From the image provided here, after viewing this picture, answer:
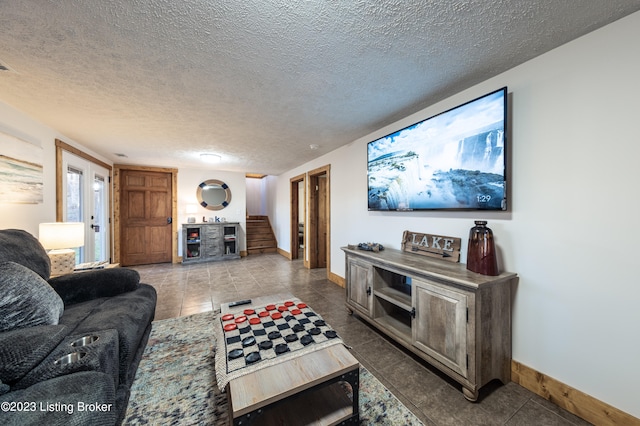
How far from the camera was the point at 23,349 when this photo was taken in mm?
1032

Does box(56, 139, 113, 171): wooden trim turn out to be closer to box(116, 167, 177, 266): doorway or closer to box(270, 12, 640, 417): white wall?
box(116, 167, 177, 266): doorway

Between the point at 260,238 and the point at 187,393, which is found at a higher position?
the point at 260,238

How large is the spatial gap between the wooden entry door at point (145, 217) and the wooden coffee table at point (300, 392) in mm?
5653

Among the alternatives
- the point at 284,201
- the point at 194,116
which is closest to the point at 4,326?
the point at 194,116

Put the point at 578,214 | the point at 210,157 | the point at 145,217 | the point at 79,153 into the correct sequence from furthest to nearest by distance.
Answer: the point at 145,217 < the point at 210,157 < the point at 79,153 < the point at 578,214

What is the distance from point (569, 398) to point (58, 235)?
4.57 m

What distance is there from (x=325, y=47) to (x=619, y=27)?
1658 mm

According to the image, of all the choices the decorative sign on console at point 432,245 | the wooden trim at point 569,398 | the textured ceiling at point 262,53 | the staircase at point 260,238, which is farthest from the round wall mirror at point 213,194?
the wooden trim at point 569,398

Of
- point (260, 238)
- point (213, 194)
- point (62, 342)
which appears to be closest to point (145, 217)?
point (213, 194)

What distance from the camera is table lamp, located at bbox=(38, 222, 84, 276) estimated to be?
2361 mm

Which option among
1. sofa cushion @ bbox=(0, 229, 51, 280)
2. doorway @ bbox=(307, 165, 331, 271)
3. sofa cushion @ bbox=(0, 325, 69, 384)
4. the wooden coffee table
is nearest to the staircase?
doorway @ bbox=(307, 165, 331, 271)

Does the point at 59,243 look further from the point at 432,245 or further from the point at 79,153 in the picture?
the point at 432,245

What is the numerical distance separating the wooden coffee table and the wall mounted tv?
155 centimetres

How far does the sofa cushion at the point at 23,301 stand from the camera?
1227mm
